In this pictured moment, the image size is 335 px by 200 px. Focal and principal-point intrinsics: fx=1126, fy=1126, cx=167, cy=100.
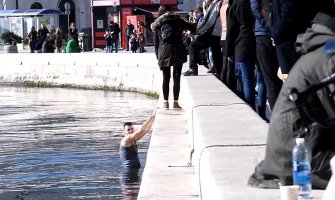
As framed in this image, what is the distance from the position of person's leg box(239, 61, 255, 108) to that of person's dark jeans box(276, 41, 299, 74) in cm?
444

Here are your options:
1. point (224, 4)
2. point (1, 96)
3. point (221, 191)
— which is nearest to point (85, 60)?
point (1, 96)

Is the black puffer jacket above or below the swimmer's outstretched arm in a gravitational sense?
above

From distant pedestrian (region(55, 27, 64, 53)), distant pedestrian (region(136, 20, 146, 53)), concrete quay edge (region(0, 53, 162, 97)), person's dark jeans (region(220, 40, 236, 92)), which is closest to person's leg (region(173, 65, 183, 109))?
person's dark jeans (region(220, 40, 236, 92))

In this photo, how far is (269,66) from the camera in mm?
11414

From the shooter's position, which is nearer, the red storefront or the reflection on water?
the reflection on water

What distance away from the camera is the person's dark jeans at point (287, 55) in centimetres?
917

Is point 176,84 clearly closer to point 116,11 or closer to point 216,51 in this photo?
point 216,51

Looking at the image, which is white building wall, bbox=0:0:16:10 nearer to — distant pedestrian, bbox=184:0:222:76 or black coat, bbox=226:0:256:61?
distant pedestrian, bbox=184:0:222:76

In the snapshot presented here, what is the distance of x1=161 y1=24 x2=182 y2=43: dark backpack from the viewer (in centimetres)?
1741

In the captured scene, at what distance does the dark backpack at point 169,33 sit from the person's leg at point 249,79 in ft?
10.9

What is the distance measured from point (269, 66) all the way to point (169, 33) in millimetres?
6130

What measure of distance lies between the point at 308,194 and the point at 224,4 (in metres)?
10.3

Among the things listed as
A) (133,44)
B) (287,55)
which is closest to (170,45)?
(287,55)

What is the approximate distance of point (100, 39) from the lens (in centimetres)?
6016
